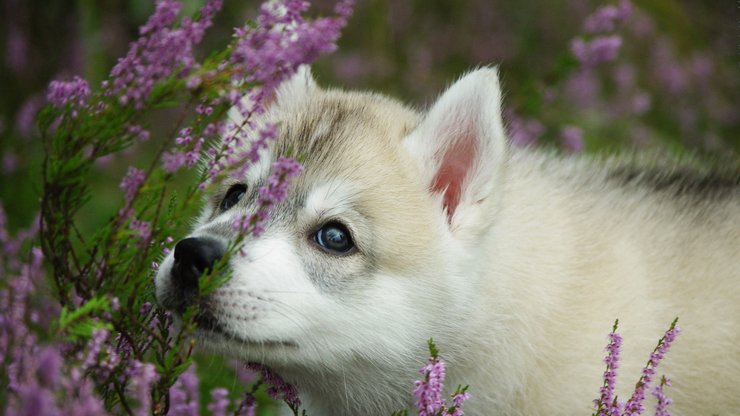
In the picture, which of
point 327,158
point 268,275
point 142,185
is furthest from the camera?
point 327,158

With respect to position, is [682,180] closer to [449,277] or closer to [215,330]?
[449,277]

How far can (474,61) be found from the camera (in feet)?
26.1

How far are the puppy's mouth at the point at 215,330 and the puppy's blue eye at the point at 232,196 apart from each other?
0.65 m

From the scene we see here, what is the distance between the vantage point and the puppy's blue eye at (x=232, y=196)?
3.12 metres

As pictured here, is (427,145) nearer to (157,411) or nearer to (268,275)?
(268,275)

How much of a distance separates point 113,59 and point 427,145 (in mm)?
4835

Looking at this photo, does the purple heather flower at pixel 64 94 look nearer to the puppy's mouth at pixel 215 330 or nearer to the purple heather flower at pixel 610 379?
the puppy's mouth at pixel 215 330

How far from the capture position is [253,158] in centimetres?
233

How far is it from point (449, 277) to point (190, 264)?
89cm

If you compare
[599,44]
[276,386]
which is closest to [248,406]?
[276,386]

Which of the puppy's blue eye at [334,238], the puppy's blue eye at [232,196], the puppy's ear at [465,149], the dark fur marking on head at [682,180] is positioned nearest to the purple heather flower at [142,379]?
the puppy's blue eye at [334,238]

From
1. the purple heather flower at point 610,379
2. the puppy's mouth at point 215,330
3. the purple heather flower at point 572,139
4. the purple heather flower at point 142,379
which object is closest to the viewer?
the purple heather flower at point 142,379

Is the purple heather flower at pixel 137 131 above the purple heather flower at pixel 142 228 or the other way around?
above

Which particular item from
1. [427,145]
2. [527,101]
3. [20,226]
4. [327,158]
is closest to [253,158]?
[327,158]
